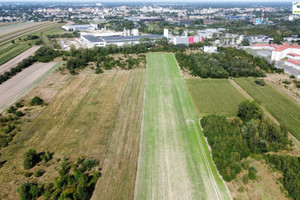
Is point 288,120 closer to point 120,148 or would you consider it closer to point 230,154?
point 230,154

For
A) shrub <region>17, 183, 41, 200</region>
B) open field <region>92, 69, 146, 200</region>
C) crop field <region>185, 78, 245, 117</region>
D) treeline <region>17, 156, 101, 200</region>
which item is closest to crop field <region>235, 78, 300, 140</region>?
crop field <region>185, 78, 245, 117</region>

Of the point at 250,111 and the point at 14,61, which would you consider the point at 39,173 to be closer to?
the point at 250,111

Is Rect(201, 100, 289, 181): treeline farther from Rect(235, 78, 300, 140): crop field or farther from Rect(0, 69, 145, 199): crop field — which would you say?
Rect(0, 69, 145, 199): crop field

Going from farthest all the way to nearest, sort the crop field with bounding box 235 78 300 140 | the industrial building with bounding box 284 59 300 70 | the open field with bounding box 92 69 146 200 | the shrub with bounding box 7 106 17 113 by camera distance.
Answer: the industrial building with bounding box 284 59 300 70 < the shrub with bounding box 7 106 17 113 < the crop field with bounding box 235 78 300 140 < the open field with bounding box 92 69 146 200

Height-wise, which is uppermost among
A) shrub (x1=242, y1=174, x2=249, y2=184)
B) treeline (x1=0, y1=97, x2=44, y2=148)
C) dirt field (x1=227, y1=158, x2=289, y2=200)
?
treeline (x1=0, y1=97, x2=44, y2=148)

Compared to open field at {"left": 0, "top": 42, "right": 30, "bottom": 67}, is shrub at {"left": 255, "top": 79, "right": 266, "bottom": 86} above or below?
below
